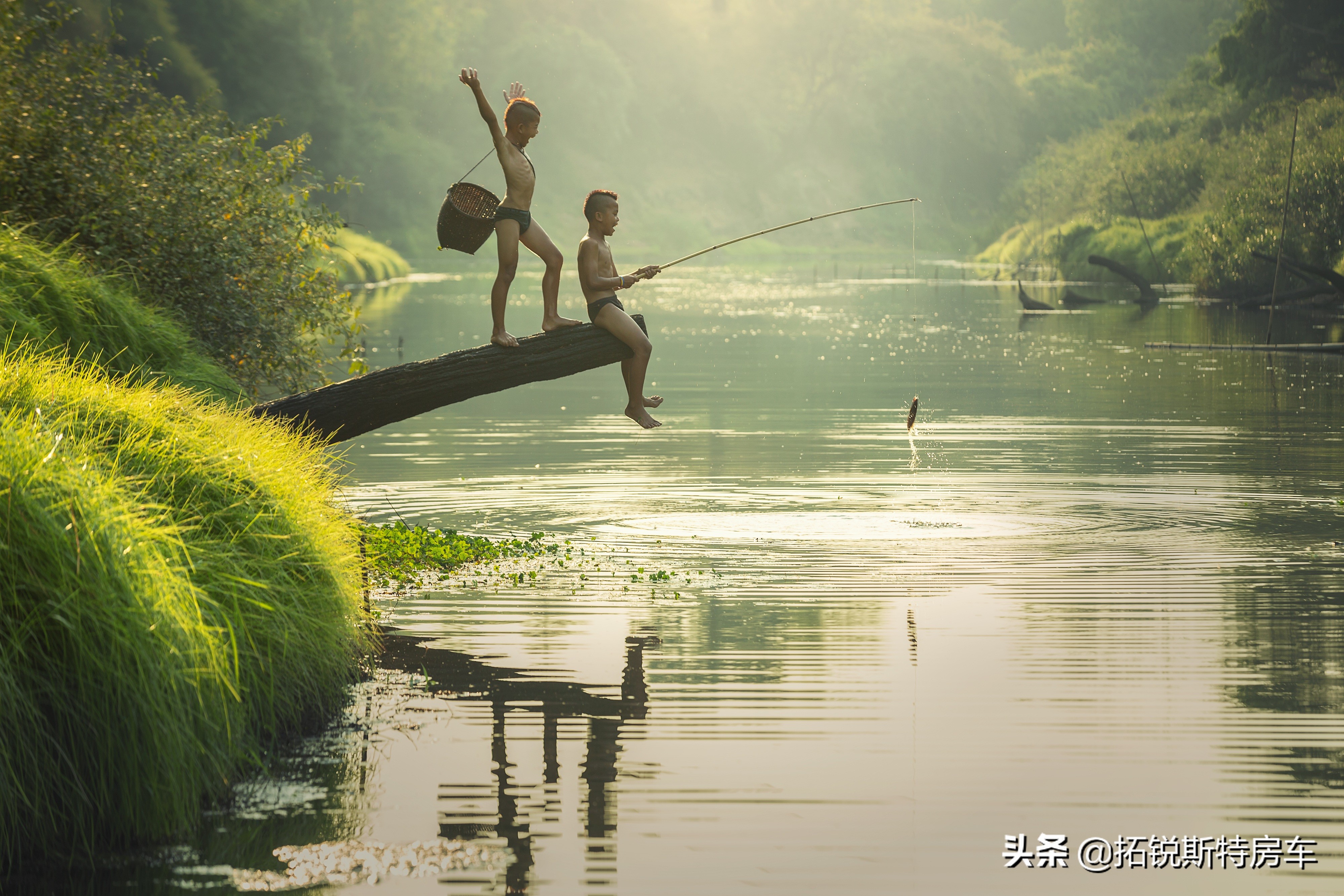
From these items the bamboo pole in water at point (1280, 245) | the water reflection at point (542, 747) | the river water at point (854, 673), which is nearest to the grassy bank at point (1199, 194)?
the bamboo pole in water at point (1280, 245)

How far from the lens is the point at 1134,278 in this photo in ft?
224

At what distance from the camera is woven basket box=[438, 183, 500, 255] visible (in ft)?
42.1

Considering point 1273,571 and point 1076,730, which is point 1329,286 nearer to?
point 1273,571

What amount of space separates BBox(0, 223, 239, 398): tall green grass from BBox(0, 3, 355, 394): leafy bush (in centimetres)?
126

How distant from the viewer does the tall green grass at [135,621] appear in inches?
294

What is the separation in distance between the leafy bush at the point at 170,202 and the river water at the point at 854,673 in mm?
2131

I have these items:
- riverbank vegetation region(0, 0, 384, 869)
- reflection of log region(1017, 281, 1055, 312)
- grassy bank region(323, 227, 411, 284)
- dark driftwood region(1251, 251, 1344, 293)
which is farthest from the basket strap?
grassy bank region(323, 227, 411, 284)

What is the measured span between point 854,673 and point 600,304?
397cm

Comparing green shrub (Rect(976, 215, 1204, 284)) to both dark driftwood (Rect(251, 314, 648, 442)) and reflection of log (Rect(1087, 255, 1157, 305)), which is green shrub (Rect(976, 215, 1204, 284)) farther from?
dark driftwood (Rect(251, 314, 648, 442))

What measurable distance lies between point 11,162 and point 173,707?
1009cm

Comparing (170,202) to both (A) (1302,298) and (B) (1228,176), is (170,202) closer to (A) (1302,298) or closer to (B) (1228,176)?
(A) (1302,298)

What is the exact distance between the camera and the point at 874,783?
8359mm

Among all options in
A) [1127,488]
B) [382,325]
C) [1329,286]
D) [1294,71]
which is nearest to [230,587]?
[1127,488]

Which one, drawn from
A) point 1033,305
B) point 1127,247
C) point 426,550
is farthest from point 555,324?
point 1127,247
